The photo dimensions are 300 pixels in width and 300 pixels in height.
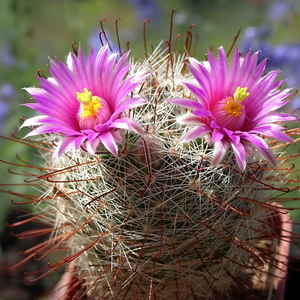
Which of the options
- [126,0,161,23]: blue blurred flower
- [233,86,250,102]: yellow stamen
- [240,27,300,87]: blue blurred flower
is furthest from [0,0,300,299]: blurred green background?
[233,86,250,102]: yellow stamen

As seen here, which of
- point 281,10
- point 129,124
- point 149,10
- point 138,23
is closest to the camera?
point 129,124

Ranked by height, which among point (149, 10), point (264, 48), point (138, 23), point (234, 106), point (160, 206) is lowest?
point (160, 206)

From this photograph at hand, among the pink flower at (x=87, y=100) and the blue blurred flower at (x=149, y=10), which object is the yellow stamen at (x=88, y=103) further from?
the blue blurred flower at (x=149, y=10)

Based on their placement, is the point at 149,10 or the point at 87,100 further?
the point at 149,10

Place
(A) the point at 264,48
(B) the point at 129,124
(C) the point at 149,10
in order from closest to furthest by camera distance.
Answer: (B) the point at 129,124 < (A) the point at 264,48 < (C) the point at 149,10

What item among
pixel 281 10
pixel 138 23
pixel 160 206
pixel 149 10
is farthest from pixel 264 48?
pixel 138 23

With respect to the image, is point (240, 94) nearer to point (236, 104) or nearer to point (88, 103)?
point (236, 104)

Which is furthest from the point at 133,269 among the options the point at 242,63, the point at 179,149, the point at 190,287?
the point at 242,63

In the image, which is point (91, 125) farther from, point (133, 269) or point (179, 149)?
point (133, 269)

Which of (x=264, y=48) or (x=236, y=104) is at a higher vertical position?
(x=264, y=48)
